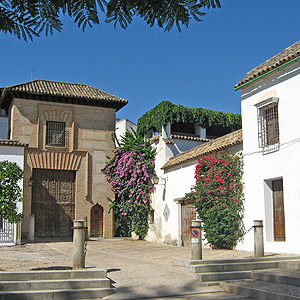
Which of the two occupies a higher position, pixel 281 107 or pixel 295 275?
pixel 281 107

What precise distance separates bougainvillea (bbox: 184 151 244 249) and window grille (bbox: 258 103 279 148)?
1340mm

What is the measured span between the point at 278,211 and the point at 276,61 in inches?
175

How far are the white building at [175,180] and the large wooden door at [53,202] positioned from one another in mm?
4202

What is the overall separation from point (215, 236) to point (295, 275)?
6143 mm

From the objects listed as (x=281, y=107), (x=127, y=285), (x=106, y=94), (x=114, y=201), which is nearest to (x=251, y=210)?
(x=281, y=107)

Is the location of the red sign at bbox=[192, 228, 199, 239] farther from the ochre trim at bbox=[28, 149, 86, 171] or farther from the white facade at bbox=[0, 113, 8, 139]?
the white facade at bbox=[0, 113, 8, 139]

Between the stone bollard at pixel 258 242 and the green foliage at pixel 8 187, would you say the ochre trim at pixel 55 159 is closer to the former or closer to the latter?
the green foliage at pixel 8 187

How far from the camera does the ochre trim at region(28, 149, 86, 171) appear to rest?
21875 mm

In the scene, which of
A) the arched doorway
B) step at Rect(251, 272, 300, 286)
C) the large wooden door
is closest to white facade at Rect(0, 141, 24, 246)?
the large wooden door

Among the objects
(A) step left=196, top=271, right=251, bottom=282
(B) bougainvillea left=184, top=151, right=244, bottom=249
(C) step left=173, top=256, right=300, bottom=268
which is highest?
(B) bougainvillea left=184, top=151, right=244, bottom=249

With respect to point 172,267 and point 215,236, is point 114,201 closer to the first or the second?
point 215,236

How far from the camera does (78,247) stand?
28.8 ft

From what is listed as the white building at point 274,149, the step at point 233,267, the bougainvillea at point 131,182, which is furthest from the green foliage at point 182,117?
the step at point 233,267

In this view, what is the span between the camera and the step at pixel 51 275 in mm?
8066
